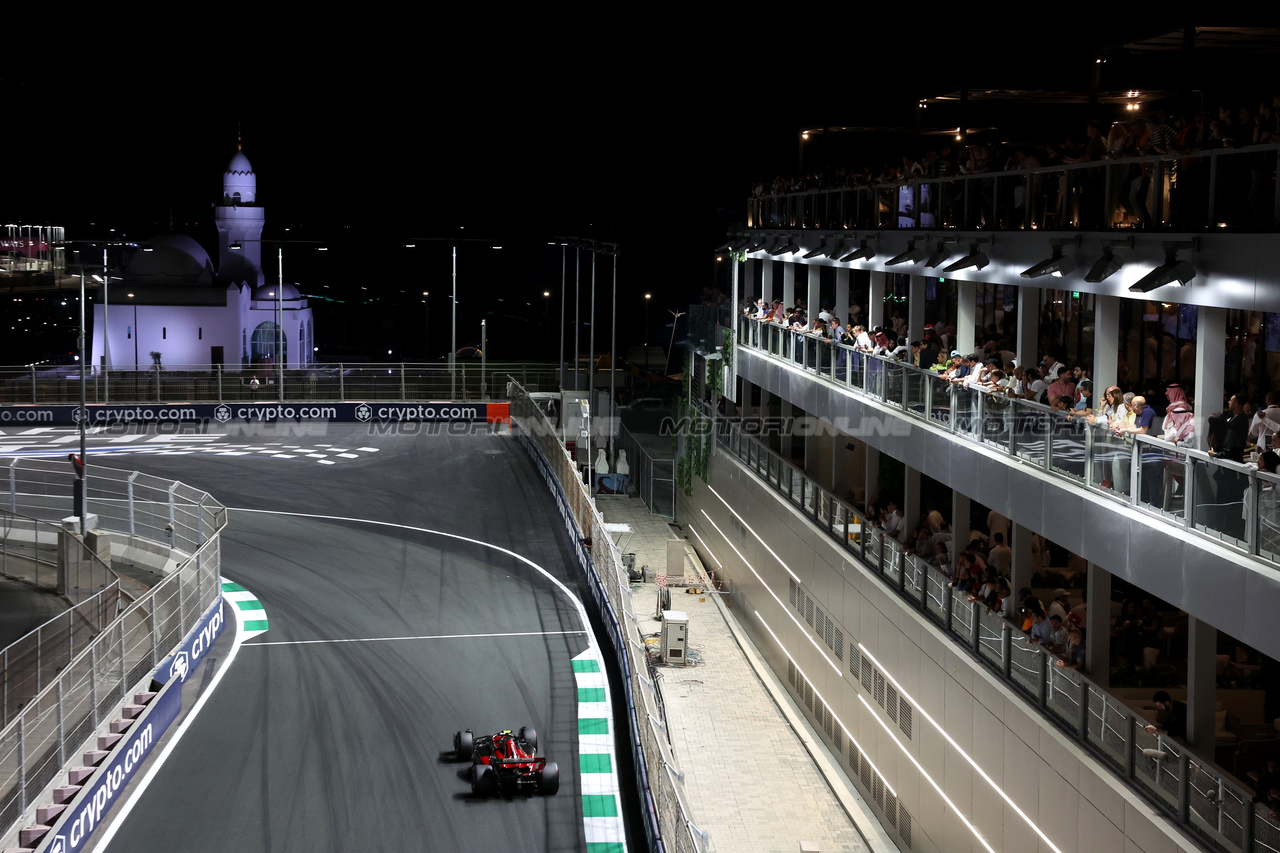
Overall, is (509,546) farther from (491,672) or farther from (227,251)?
(227,251)

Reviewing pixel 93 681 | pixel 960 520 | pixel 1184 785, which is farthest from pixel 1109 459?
pixel 93 681

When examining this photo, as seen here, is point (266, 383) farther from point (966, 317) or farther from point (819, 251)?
point (966, 317)

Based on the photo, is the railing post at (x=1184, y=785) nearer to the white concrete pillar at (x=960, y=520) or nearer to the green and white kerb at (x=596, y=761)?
the white concrete pillar at (x=960, y=520)

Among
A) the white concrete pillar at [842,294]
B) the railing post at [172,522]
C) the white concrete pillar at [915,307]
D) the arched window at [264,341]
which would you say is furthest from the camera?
the arched window at [264,341]

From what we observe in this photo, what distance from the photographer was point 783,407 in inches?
1066

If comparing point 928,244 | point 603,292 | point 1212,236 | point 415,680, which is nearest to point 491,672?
point 415,680

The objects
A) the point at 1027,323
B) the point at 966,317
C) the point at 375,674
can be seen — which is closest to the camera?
the point at 1027,323

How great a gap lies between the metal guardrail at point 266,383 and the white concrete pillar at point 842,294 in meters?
Answer: 26.7

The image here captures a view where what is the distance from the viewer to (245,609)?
24.9 m

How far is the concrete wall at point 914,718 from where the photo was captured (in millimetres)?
11508

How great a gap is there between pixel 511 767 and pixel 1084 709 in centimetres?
790

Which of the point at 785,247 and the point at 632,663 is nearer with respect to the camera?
the point at 632,663

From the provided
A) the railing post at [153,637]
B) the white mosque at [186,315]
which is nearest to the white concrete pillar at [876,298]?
the railing post at [153,637]

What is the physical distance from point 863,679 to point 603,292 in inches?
3505
